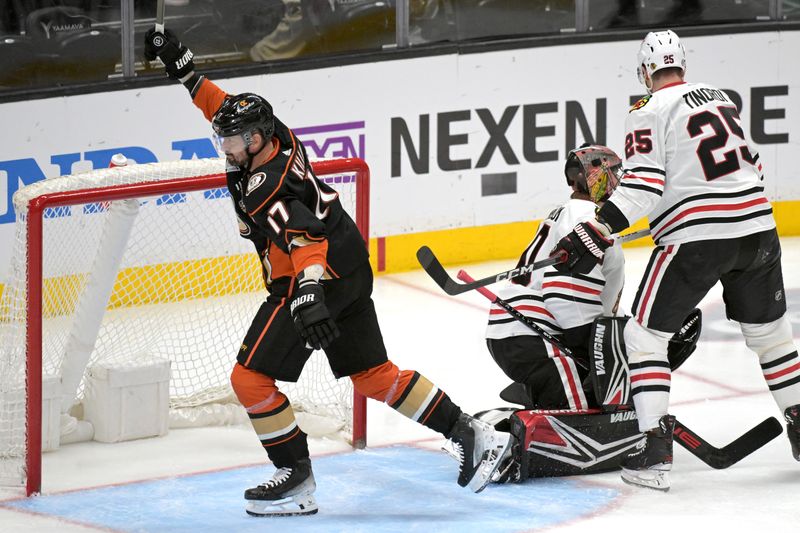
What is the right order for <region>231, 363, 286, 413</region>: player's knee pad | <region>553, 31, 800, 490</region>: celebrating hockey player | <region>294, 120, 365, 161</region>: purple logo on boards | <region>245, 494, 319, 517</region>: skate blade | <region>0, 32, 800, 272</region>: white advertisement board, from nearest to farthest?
<region>231, 363, 286, 413</region>: player's knee pad
<region>245, 494, 319, 517</region>: skate blade
<region>553, 31, 800, 490</region>: celebrating hockey player
<region>0, 32, 800, 272</region>: white advertisement board
<region>294, 120, 365, 161</region>: purple logo on boards

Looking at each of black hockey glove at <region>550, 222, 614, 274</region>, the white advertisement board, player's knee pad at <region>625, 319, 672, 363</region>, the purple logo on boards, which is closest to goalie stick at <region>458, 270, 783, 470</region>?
player's knee pad at <region>625, 319, 672, 363</region>

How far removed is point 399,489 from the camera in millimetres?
4172

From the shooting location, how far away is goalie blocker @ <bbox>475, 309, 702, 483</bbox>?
4.16 m

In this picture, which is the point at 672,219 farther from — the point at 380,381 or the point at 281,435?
the point at 281,435

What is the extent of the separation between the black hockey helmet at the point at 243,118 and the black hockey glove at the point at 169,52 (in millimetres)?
469

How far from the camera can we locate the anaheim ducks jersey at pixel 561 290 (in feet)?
14.0

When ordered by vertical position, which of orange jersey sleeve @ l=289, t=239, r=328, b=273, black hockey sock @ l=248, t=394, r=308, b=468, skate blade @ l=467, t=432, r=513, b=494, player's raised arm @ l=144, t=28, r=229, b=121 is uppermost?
player's raised arm @ l=144, t=28, r=229, b=121

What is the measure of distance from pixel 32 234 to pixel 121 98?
2.28m

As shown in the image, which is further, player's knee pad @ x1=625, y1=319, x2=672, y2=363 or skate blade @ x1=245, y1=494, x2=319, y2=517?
player's knee pad @ x1=625, y1=319, x2=672, y2=363

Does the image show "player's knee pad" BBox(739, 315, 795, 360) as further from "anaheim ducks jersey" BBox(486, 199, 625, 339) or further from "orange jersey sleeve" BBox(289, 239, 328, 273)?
"orange jersey sleeve" BBox(289, 239, 328, 273)

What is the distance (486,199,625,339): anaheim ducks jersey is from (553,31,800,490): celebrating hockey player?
0.36ft

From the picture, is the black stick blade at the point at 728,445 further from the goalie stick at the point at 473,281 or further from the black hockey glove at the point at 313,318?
the black hockey glove at the point at 313,318

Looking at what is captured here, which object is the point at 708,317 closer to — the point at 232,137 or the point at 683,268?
the point at 683,268

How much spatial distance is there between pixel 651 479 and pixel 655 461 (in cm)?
5
